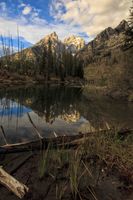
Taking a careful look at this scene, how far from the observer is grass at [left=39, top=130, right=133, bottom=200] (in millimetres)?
6512

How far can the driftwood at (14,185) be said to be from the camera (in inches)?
227

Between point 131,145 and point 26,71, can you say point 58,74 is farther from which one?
point 131,145

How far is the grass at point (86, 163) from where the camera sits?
6.51 meters

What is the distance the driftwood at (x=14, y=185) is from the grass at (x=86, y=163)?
0.94m

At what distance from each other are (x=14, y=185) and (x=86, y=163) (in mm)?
3010

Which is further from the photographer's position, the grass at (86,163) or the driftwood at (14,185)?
the grass at (86,163)

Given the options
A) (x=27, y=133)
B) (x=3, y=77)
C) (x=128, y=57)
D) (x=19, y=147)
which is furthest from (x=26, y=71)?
(x=19, y=147)

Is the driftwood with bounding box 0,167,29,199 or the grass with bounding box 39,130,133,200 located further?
the grass with bounding box 39,130,133,200

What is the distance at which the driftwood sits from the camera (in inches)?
227

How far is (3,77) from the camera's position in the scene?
56.6 meters

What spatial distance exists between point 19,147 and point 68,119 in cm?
1044

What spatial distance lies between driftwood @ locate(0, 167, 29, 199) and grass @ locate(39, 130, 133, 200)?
94 centimetres

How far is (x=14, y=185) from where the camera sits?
232 inches

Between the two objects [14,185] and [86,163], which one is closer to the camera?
[14,185]
